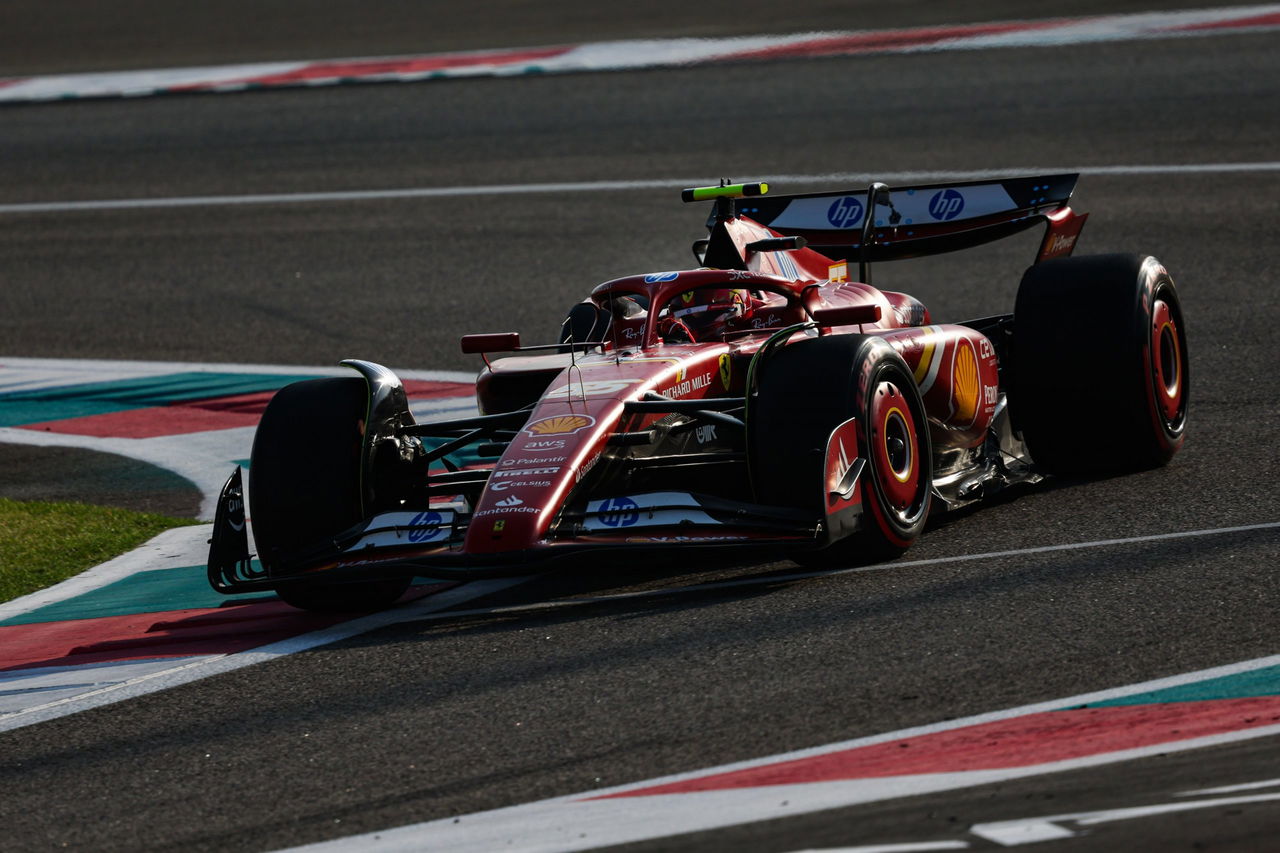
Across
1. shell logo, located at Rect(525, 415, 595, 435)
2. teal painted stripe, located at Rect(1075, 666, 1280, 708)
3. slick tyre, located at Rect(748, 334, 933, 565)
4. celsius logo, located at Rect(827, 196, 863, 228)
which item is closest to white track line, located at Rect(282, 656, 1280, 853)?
teal painted stripe, located at Rect(1075, 666, 1280, 708)

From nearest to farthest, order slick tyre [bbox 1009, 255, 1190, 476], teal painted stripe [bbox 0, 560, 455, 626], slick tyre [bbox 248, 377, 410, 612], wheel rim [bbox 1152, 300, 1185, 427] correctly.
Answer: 1. slick tyre [bbox 248, 377, 410, 612]
2. teal painted stripe [bbox 0, 560, 455, 626]
3. slick tyre [bbox 1009, 255, 1190, 476]
4. wheel rim [bbox 1152, 300, 1185, 427]

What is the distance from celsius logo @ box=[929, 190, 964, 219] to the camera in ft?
29.2

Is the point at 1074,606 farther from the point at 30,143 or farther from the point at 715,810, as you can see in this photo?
the point at 30,143

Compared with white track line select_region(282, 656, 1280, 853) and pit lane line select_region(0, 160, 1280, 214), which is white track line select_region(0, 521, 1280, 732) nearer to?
white track line select_region(282, 656, 1280, 853)

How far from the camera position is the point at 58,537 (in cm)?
811

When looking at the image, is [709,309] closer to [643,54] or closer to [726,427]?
[726,427]

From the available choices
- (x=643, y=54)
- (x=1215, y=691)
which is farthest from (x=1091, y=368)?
(x=643, y=54)

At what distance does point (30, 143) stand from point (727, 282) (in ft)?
48.5

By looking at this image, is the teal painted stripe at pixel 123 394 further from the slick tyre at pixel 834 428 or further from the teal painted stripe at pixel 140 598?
the slick tyre at pixel 834 428

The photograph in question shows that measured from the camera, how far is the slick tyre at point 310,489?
6543 millimetres

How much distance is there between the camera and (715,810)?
4129 millimetres

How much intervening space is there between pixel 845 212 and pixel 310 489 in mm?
3655

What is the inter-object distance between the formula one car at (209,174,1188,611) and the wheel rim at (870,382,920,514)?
0.03 feet

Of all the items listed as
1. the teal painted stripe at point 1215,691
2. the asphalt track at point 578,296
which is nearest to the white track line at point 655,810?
the asphalt track at point 578,296
